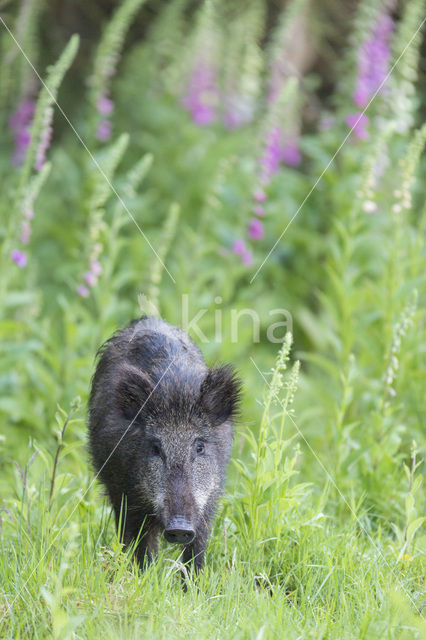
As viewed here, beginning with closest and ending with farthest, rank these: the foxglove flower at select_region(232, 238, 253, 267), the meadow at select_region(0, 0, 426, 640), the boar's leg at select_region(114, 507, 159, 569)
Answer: the meadow at select_region(0, 0, 426, 640), the boar's leg at select_region(114, 507, 159, 569), the foxglove flower at select_region(232, 238, 253, 267)

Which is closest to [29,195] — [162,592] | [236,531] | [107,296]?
[107,296]

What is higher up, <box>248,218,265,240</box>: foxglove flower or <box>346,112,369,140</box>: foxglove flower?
<box>346,112,369,140</box>: foxglove flower

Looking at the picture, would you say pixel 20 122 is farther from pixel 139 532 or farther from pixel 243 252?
pixel 139 532

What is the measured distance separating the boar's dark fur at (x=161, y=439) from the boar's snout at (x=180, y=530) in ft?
0.28

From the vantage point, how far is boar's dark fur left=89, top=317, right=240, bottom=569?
4238 millimetres

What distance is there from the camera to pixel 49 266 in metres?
9.50

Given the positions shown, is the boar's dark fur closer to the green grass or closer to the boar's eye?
the boar's eye

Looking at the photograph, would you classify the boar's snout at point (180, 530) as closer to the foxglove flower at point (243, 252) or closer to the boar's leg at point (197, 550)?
the boar's leg at point (197, 550)

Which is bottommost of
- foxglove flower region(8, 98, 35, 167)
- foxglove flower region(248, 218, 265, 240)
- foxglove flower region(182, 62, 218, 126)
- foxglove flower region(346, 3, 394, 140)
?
foxglove flower region(248, 218, 265, 240)

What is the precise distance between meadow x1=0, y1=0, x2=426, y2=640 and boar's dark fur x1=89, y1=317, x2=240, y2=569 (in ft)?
0.57

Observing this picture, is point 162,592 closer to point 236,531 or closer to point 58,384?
point 236,531

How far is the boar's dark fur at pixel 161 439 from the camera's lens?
13.9 feet

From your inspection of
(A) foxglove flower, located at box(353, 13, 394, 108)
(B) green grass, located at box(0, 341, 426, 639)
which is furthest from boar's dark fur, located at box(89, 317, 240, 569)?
(A) foxglove flower, located at box(353, 13, 394, 108)

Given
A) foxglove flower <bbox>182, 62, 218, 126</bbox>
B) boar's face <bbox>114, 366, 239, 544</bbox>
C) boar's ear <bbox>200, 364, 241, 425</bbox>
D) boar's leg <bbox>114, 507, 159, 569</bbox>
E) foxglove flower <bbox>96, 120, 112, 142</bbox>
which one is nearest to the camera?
boar's face <bbox>114, 366, 239, 544</bbox>
